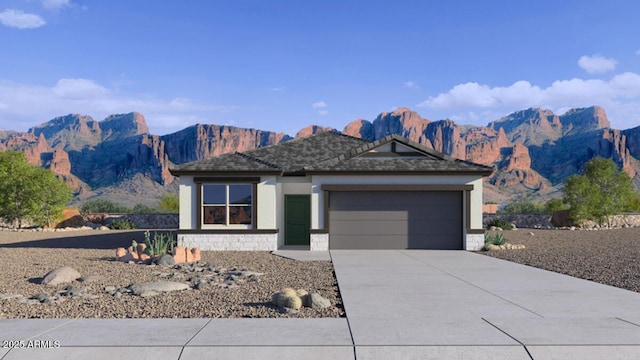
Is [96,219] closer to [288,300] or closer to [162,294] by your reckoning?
[162,294]

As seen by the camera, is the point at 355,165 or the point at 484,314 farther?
the point at 355,165

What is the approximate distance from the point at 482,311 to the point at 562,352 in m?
2.11

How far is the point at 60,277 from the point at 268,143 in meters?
122

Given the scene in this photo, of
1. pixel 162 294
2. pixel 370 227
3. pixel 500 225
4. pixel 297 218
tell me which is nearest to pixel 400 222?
pixel 370 227

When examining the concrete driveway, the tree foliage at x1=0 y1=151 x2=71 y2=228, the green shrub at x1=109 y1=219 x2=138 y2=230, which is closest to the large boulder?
the concrete driveway

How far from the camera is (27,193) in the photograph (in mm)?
32500

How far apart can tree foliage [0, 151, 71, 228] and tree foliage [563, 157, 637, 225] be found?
3165cm

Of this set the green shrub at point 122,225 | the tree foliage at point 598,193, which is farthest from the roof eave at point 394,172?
the green shrub at point 122,225

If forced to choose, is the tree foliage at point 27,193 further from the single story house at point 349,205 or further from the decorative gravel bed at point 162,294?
the single story house at point 349,205

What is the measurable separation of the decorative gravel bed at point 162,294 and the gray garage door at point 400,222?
317 centimetres

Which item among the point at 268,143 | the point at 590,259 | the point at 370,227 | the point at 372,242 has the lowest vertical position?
the point at 590,259

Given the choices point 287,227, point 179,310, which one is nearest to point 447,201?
point 287,227

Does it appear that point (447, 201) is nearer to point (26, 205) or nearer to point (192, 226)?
point (192, 226)

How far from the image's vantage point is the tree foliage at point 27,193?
32.2 metres
